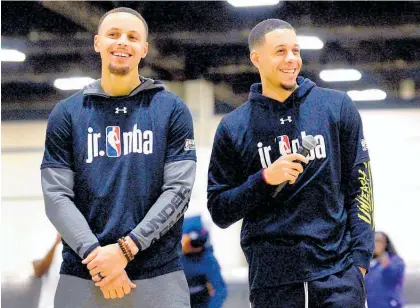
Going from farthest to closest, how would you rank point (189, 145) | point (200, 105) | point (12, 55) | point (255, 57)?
point (200, 105), point (12, 55), point (255, 57), point (189, 145)

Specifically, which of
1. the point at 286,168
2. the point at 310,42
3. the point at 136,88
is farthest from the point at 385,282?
the point at 310,42

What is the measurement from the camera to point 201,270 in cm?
467

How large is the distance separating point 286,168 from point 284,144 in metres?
0.23

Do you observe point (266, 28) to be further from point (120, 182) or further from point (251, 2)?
point (251, 2)

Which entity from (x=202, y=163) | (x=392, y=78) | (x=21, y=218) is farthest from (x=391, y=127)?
(x=21, y=218)

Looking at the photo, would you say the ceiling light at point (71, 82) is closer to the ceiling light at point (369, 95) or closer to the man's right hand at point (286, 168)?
the ceiling light at point (369, 95)

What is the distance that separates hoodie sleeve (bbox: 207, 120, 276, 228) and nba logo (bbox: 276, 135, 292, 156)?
0.16 meters

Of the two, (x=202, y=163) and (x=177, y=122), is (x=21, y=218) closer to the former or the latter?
(x=202, y=163)

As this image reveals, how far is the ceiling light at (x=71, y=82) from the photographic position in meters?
12.4

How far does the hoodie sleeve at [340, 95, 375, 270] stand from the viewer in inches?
105

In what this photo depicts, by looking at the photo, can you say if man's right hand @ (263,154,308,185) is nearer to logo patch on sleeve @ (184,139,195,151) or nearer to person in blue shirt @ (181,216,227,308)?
logo patch on sleeve @ (184,139,195,151)

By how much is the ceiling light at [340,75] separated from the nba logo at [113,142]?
10011 mm

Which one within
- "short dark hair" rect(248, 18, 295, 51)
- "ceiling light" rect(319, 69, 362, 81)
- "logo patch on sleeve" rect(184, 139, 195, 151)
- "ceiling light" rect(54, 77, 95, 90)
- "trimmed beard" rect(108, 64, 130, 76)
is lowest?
"logo patch on sleeve" rect(184, 139, 195, 151)

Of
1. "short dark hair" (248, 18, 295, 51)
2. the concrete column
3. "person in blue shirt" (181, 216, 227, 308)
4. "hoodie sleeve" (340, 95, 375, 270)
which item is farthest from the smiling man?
the concrete column
